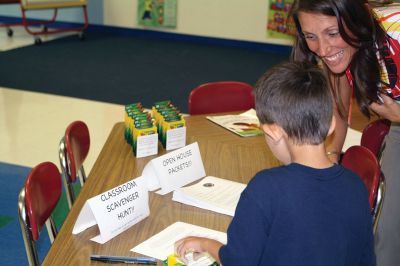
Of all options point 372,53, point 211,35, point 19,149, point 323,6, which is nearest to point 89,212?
point 323,6

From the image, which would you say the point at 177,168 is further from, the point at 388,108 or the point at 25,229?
the point at 388,108

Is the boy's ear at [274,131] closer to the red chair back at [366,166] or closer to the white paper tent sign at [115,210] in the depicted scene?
the white paper tent sign at [115,210]

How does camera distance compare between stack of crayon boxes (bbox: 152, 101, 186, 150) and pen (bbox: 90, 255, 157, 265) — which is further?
stack of crayon boxes (bbox: 152, 101, 186, 150)

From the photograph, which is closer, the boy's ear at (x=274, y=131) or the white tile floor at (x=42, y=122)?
the boy's ear at (x=274, y=131)

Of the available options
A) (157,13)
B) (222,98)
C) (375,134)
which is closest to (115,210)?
(375,134)

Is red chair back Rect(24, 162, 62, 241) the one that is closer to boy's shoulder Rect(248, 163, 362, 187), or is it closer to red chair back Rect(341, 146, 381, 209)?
boy's shoulder Rect(248, 163, 362, 187)

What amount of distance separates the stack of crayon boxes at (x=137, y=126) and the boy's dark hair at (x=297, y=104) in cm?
90

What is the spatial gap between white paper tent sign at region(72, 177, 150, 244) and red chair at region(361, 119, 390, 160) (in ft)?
4.25

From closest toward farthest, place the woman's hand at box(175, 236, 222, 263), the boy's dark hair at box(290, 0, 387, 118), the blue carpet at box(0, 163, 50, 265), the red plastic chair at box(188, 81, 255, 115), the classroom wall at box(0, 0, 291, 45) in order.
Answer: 1. the woman's hand at box(175, 236, 222, 263)
2. the boy's dark hair at box(290, 0, 387, 118)
3. the blue carpet at box(0, 163, 50, 265)
4. the red plastic chair at box(188, 81, 255, 115)
5. the classroom wall at box(0, 0, 291, 45)

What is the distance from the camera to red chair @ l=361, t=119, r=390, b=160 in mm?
2506

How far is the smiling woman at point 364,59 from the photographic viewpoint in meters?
1.67

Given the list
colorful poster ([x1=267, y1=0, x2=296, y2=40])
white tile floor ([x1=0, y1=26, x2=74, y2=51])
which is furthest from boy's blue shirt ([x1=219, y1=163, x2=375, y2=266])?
white tile floor ([x1=0, y1=26, x2=74, y2=51])

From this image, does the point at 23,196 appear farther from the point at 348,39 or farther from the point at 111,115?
the point at 111,115

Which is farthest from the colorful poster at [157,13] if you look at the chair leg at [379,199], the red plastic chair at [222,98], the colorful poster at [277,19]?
the chair leg at [379,199]
